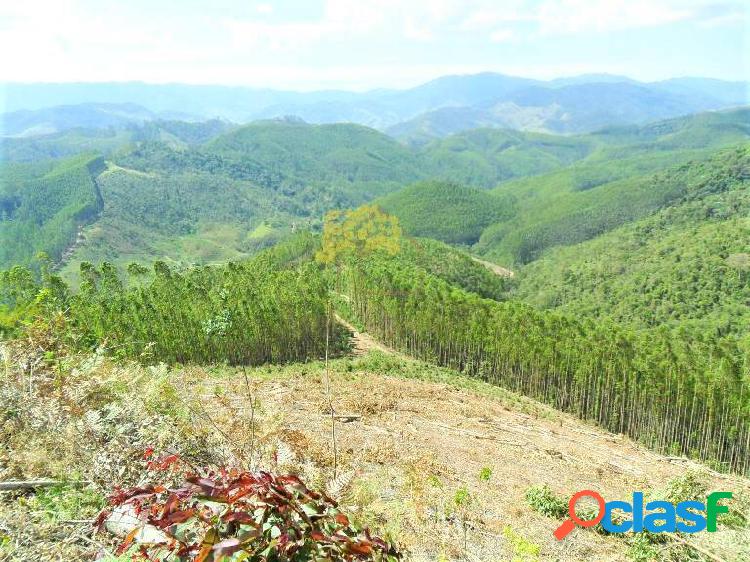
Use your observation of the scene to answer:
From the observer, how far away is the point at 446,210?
452ft

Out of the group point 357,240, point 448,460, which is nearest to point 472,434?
point 448,460

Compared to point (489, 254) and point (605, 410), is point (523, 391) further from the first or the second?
point (489, 254)

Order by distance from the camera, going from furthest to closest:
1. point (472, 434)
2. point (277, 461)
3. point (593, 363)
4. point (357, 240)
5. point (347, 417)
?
point (357, 240)
point (593, 363)
point (472, 434)
point (347, 417)
point (277, 461)

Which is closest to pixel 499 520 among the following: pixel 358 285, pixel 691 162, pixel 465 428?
pixel 465 428

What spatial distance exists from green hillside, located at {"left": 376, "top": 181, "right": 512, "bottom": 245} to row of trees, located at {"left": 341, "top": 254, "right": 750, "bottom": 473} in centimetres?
8925

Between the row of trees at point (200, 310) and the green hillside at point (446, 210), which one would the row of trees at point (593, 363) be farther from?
the green hillside at point (446, 210)

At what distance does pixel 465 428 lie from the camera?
55.1ft

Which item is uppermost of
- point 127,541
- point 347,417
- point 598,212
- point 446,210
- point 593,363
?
point 127,541

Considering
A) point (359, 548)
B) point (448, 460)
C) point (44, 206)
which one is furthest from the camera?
point (44, 206)

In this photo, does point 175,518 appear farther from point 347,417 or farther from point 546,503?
point 347,417

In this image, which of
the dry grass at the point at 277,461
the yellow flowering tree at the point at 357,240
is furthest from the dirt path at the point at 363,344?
the dry grass at the point at 277,461

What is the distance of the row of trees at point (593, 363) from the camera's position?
26.0 metres

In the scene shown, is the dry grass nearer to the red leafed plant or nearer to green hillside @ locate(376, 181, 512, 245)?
the red leafed plant

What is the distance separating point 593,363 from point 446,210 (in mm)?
111385
